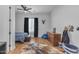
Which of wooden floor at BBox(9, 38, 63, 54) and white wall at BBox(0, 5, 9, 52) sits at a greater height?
white wall at BBox(0, 5, 9, 52)

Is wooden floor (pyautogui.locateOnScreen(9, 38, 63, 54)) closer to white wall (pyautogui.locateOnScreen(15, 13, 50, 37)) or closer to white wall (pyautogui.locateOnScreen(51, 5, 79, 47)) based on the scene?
white wall (pyautogui.locateOnScreen(15, 13, 50, 37))

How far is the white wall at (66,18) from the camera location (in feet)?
6.75

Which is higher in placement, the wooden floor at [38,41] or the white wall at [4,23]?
the white wall at [4,23]

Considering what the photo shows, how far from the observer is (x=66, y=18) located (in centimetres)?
219

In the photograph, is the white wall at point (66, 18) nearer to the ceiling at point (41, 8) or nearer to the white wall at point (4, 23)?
the ceiling at point (41, 8)

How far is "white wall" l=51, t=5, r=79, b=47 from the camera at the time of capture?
2059 millimetres

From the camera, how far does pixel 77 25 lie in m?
2.06

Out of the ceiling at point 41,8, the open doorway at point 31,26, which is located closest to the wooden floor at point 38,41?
the open doorway at point 31,26

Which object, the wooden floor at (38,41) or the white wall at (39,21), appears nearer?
the wooden floor at (38,41)

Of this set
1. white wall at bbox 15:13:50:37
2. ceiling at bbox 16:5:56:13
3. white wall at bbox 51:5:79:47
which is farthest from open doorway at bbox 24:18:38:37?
white wall at bbox 51:5:79:47

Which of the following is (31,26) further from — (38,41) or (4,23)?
(4,23)

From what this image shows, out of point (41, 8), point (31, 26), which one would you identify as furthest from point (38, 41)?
point (41, 8)
